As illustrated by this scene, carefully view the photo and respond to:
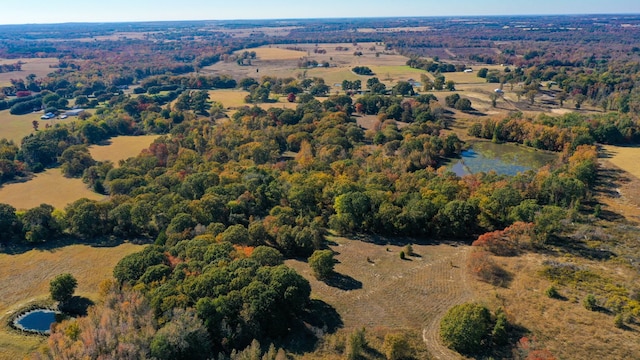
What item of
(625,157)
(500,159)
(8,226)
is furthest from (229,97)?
(625,157)

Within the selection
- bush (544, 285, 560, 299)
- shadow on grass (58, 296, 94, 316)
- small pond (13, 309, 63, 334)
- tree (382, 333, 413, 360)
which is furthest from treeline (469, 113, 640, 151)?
small pond (13, 309, 63, 334)

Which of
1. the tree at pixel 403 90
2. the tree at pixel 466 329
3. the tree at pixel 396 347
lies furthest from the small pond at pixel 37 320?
A: the tree at pixel 403 90

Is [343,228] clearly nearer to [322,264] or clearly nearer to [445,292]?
[322,264]

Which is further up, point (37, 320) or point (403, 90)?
point (403, 90)

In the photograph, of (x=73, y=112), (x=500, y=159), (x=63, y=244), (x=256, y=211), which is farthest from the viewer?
(x=73, y=112)

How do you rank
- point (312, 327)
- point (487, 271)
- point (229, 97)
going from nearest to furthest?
point (312, 327)
point (487, 271)
point (229, 97)

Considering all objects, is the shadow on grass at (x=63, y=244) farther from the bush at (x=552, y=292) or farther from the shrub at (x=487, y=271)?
the bush at (x=552, y=292)
